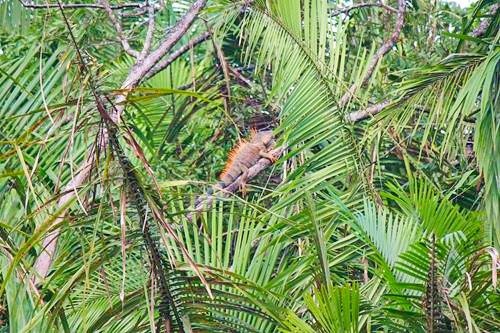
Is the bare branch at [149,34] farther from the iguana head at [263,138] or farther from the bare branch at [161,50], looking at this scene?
the iguana head at [263,138]

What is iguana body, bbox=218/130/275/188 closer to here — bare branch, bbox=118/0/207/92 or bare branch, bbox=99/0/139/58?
bare branch, bbox=99/0/139/58

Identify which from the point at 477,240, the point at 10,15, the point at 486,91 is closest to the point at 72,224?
the point at 477,240

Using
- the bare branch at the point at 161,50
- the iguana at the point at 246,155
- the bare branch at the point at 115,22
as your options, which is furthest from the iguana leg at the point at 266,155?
the bare branch at the point at 161,50

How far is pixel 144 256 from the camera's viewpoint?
2.38 m

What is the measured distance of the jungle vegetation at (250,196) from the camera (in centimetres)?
215

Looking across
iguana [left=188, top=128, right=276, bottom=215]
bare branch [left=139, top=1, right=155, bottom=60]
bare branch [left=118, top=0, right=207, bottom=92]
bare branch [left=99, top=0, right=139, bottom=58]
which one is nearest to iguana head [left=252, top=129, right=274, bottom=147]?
iguana [left=188, top=128, right=276, bottom=215]

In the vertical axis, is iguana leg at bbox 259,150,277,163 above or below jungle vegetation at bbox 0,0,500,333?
below

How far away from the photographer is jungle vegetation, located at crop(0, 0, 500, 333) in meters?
2.15

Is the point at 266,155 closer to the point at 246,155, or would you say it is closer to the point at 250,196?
the point at 246,155

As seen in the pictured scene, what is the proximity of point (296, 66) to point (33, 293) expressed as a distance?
1709 millimetres

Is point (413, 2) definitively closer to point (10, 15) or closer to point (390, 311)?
point (10, 15)

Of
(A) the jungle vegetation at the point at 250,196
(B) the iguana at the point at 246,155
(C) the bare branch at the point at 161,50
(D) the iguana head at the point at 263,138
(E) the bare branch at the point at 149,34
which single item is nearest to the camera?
(A) the jungle vegetation at the point at 250,196

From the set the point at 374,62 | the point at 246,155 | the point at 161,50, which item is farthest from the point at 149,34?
the point at 246,155

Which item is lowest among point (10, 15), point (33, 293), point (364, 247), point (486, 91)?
point (364, 247)
